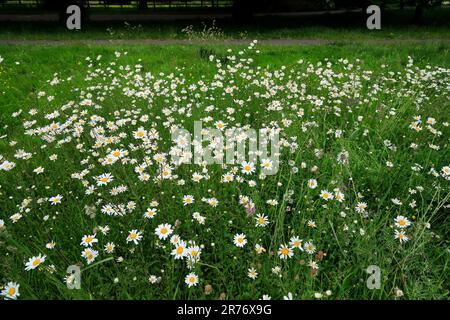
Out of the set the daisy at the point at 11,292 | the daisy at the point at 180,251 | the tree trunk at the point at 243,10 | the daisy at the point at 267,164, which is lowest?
the daisy at the point at 11,292

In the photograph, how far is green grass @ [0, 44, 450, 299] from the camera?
2.21 meters

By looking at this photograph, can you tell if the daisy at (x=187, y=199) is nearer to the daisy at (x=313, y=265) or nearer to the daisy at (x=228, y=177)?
the daisy at (x=228, y=177)

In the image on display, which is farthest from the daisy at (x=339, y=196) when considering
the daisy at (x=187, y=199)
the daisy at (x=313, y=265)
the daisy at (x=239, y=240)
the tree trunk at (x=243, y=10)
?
the tree trunk at (x=243, y=10)

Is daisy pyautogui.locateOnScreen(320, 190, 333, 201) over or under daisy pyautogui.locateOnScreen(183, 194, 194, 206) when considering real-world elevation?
over

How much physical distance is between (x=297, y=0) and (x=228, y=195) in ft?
83.9

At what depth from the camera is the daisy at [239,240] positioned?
7.68 ft

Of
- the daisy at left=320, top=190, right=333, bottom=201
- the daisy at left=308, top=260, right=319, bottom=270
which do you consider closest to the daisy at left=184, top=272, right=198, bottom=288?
the daisy at left=308, top=260, right=319, bottom=270

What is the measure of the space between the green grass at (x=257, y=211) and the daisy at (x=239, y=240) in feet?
0.14

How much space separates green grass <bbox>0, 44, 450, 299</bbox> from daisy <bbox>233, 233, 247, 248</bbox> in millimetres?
44

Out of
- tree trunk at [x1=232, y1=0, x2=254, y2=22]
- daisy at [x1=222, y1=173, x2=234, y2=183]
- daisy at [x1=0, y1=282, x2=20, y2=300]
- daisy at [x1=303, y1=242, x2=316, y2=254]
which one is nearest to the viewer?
daisy at [x1=0, y1=282, x2=20, y2=300]

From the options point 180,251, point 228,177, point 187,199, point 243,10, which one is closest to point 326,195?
point 228,177

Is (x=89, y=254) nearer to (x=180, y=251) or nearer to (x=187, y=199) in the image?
(x=180, y=251)

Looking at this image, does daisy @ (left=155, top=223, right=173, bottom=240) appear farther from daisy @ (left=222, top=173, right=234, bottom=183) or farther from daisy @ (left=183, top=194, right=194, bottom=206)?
daisy @ (left=222, top=173, right=234, bottom=183)
